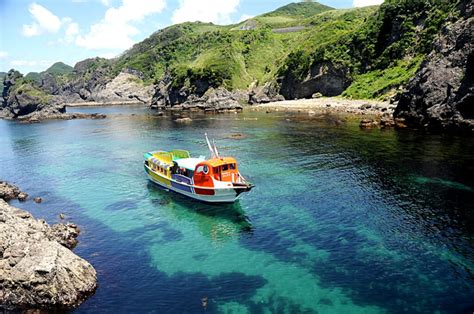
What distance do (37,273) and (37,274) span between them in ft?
0.22

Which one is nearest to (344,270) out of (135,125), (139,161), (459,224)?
(459,224)

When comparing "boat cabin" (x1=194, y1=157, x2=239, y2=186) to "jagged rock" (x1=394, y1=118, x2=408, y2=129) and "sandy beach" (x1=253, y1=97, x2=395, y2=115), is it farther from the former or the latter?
"sandy beach" (x1=253, y1=97, x2=395, y2=115)

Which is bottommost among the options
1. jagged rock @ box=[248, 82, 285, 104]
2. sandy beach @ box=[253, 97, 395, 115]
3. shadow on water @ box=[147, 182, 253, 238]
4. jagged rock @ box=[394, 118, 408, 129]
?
shadow on water @ box=[147, 182, 253, 238]

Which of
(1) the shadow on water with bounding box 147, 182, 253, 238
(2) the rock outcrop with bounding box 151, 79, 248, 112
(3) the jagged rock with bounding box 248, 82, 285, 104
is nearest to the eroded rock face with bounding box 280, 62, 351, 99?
(3) the jagged rock with bounding box 248, 82, 285, 104

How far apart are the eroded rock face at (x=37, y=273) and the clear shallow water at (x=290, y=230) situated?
4.59 ft

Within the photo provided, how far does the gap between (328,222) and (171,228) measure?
16135mm

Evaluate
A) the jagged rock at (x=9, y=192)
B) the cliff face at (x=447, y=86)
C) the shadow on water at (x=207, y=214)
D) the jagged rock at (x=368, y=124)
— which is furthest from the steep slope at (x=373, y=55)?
the jagged rock at (x=9, y=192)

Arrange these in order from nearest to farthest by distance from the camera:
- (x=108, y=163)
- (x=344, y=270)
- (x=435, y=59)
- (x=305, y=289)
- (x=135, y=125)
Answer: (x=305, y=289) → (x=344, y=270) → (x=108, y=163) → (x=435, y=59) → (x=135, y=125)

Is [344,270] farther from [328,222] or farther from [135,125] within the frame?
[135,125]

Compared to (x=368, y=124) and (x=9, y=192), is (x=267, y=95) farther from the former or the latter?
(x=9, y=192)

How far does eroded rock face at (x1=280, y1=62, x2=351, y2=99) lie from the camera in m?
160

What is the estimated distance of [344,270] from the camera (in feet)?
96.8

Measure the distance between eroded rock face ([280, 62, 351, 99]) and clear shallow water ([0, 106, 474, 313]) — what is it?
89.5m

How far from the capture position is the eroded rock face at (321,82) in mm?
159875
